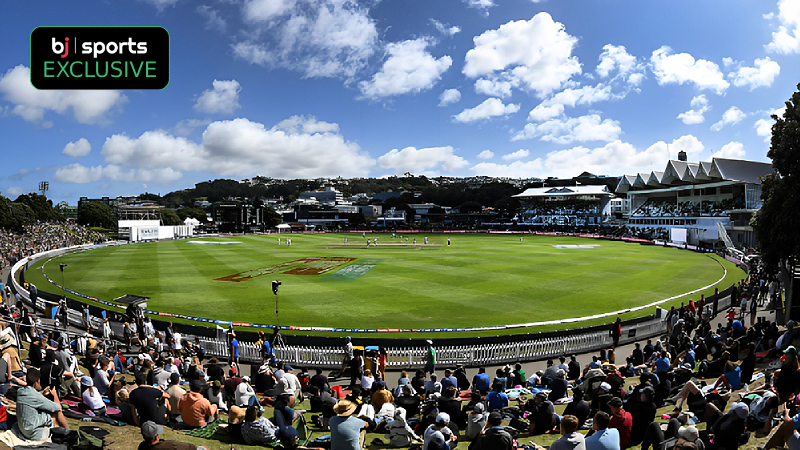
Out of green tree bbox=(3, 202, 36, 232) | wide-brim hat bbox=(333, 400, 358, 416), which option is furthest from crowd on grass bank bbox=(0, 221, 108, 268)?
wide-brim hat bbox=(333, 400, 358, 416)

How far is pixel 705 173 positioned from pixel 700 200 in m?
6.69

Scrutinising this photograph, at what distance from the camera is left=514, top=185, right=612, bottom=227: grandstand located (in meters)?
122

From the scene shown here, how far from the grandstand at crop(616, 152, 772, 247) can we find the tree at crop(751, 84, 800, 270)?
133 ft

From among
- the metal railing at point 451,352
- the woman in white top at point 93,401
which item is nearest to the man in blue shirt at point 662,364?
the metal railing at point 451,352

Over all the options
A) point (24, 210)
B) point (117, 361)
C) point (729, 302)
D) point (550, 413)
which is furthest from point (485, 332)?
point (24, 210)

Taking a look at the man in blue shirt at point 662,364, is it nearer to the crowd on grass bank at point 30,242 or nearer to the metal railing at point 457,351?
the metal railing at point 457,351

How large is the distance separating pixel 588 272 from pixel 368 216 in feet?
528

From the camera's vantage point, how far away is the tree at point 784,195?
1947 centimetres

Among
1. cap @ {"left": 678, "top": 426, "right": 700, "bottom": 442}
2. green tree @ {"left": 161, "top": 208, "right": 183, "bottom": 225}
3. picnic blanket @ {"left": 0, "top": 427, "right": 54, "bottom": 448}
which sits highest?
green tree @ {"left": 161, "top": 208, "right": 183, "bottom": 225}

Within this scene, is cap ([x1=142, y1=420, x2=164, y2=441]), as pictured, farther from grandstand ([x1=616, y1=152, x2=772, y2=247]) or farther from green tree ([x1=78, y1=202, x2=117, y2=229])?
green tree ([x1=78, y1=202, x2=117, y2=229])

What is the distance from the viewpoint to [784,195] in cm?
2088

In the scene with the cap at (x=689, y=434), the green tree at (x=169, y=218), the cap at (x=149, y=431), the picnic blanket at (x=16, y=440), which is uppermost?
the green tree at (x=169, y=218)

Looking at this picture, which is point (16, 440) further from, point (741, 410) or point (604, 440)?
point (741, 410)

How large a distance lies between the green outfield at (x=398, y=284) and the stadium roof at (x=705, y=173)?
87.4 feet
